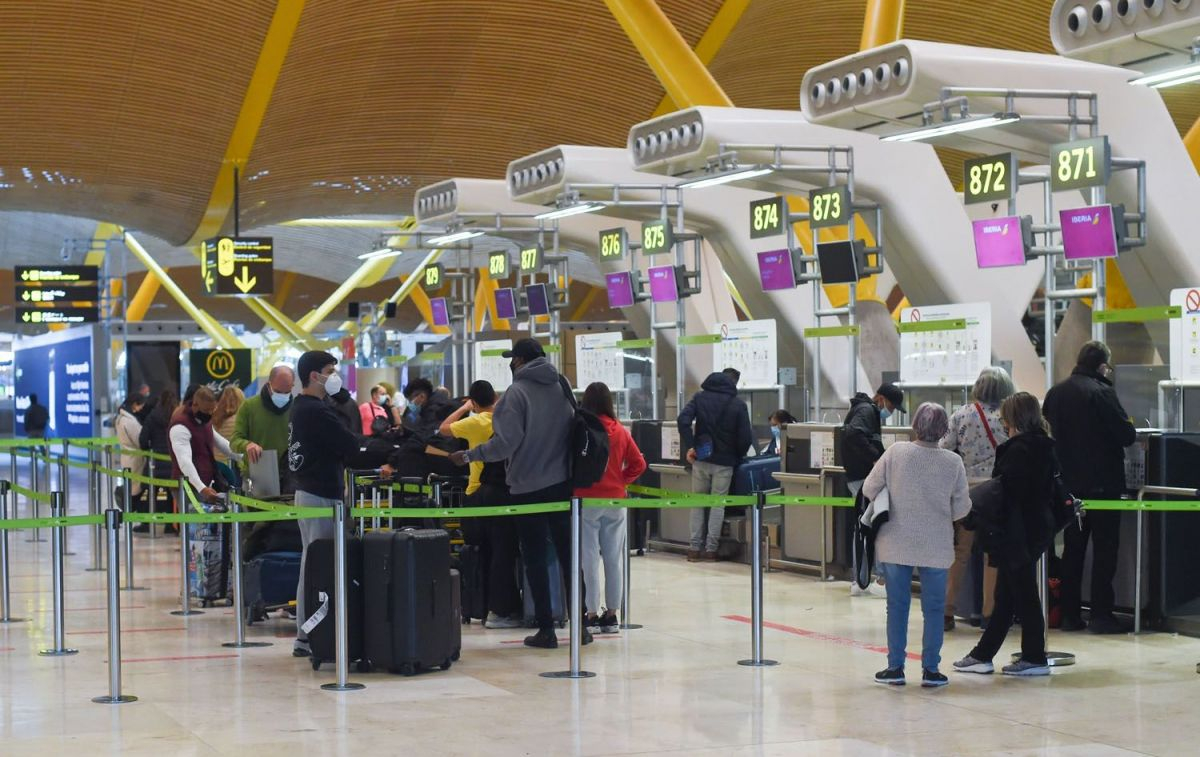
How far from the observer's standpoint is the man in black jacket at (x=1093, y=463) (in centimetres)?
903

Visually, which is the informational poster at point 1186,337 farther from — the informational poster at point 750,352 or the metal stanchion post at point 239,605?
the metal stanchion post at point 239,605

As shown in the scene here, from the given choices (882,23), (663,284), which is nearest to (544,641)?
(663,284)

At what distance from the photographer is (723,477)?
1316 cm

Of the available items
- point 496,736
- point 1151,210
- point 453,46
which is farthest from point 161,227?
point 496,736

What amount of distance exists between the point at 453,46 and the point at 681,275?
25.6 feet

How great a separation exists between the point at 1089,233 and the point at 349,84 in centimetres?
1430

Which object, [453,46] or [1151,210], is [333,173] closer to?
[453,46]

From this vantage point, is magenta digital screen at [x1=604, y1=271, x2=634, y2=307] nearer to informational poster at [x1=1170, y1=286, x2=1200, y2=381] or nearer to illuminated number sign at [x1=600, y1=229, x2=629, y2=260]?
illuminated number sign at [x1=600, y1=229, x2=629, y2=260]

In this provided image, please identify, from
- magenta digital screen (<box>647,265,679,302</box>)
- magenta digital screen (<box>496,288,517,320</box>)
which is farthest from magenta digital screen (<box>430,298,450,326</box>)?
magenta digital screen (<box>647,265,679,302</box>)

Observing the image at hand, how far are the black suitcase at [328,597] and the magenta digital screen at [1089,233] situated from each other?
16.8 feet

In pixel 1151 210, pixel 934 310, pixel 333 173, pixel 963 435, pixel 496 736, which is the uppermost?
pixel 333 173

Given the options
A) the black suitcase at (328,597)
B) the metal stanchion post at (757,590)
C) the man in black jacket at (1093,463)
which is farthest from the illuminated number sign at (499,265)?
the black suitcase at (328,597)

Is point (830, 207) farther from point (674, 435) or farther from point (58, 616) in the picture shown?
point (58, 616)

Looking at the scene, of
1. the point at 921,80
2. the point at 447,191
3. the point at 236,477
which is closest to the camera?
A: the point at 921,80
